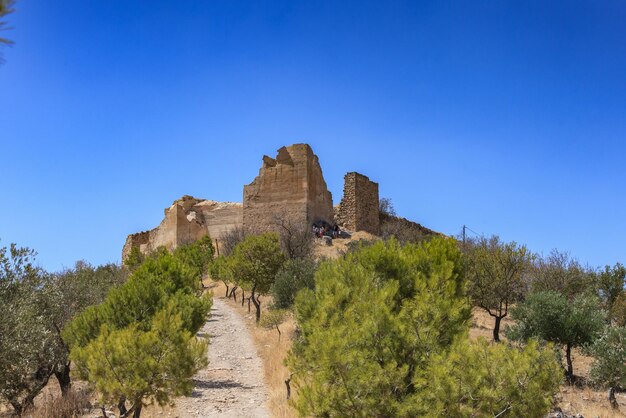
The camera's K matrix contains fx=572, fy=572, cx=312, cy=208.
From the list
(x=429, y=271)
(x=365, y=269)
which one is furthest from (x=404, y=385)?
(x=429, y=271)

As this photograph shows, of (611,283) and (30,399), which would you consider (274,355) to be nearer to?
(30,399)

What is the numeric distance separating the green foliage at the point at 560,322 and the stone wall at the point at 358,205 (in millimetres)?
21980

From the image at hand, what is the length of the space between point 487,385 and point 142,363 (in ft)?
19.0

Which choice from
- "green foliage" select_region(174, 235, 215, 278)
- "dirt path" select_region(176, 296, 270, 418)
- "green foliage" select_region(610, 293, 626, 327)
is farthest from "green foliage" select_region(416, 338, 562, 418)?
"green foliage" select_region(174, 235, 215, 278)

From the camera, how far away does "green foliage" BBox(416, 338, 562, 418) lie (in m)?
7.02

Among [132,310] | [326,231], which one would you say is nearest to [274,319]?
[132,310]

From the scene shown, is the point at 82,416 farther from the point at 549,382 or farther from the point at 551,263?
the point at 551,263

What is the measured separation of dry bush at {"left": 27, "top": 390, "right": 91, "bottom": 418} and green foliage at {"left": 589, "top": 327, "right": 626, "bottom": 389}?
41.4 feet

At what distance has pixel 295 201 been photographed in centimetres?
3653

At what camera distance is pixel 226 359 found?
18344 millimetres

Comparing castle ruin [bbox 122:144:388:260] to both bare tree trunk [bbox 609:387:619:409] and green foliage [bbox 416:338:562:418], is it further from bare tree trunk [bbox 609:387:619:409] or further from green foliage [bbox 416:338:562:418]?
green foliage [bbox 416:338:562:418]

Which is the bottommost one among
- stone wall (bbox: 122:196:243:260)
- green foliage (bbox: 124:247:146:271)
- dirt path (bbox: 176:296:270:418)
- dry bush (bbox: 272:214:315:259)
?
dirt path (bbox: 176:296:270:418)

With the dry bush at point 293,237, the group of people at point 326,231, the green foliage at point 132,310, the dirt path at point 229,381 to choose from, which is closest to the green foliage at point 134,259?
the dry bush at point 293,237

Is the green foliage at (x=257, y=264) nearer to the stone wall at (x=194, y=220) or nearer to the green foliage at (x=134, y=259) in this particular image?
the stone wall at (x=194, y=220)
